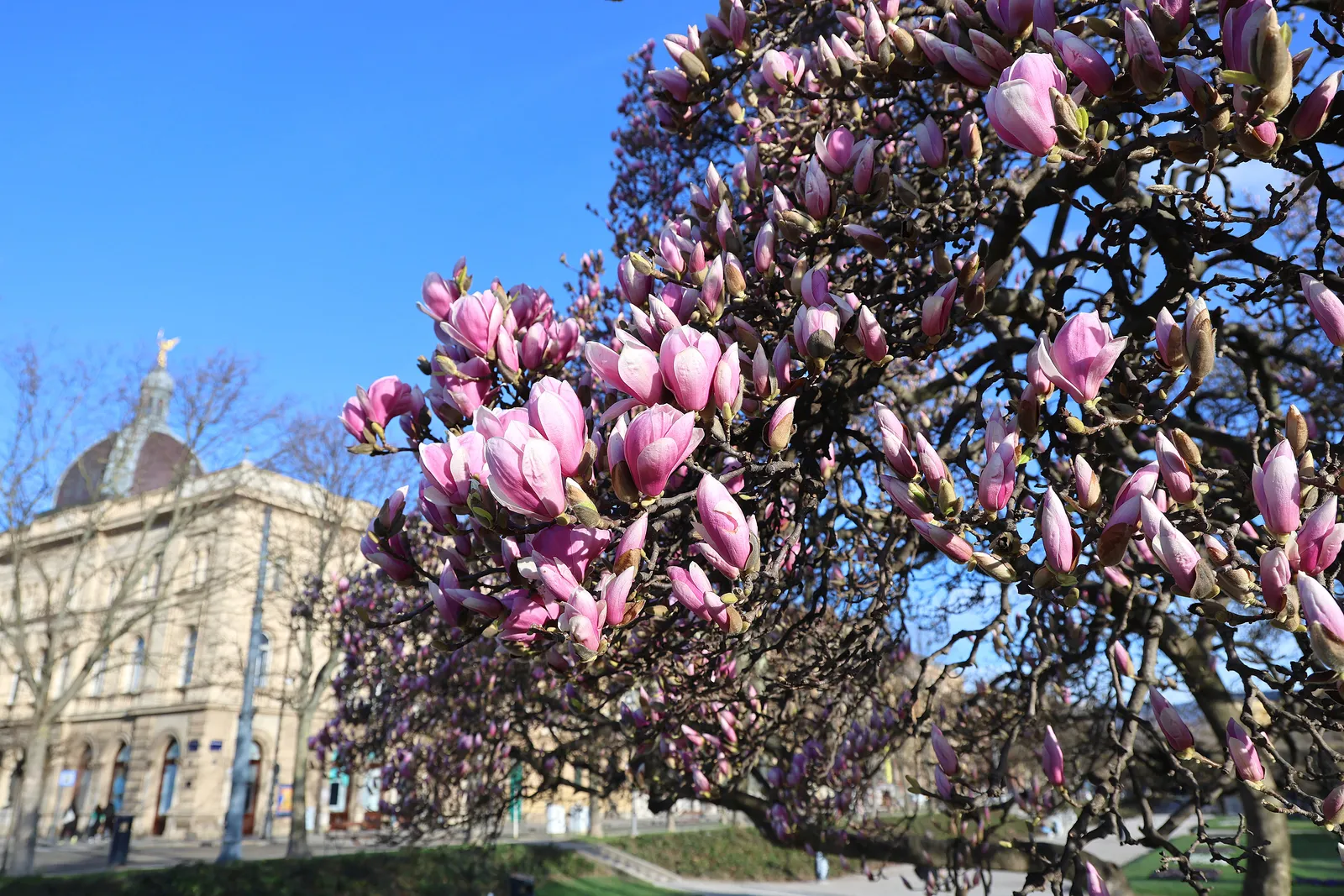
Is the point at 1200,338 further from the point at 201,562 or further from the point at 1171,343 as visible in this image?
the point at 201,562

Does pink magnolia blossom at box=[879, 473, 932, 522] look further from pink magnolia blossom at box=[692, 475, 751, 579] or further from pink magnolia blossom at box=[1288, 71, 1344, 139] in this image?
pink magnolia blossom at box=[1288, 71, 1344, 139]

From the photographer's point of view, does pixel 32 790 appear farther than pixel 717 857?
No

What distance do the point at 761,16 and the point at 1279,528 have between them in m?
2.79

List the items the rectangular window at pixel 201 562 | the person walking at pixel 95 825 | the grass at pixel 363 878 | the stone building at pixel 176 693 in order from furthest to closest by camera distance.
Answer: the rectangular window at pixel 201 562, the person walking at pixel 95 825, the stone building at pixel 176 693, the grass at pixel 363 878

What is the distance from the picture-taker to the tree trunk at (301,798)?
58.5 feet

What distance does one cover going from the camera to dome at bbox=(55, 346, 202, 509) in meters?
17.4

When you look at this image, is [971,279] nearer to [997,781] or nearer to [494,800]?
[997,781]

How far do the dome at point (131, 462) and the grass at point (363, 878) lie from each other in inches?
321

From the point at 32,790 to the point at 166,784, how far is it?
18.6 metres

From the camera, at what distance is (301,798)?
61.4 ft

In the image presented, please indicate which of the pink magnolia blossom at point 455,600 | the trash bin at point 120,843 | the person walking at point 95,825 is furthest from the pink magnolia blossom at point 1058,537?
the person walking at point 95,825

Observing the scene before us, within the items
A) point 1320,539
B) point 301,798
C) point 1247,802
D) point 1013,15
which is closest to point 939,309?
point 1013,15

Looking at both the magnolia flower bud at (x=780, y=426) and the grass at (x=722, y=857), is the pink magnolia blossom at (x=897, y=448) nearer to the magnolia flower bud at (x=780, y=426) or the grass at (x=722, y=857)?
the magnolia flower bud at (x=780, y=426)

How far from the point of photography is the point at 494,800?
8.98 m
